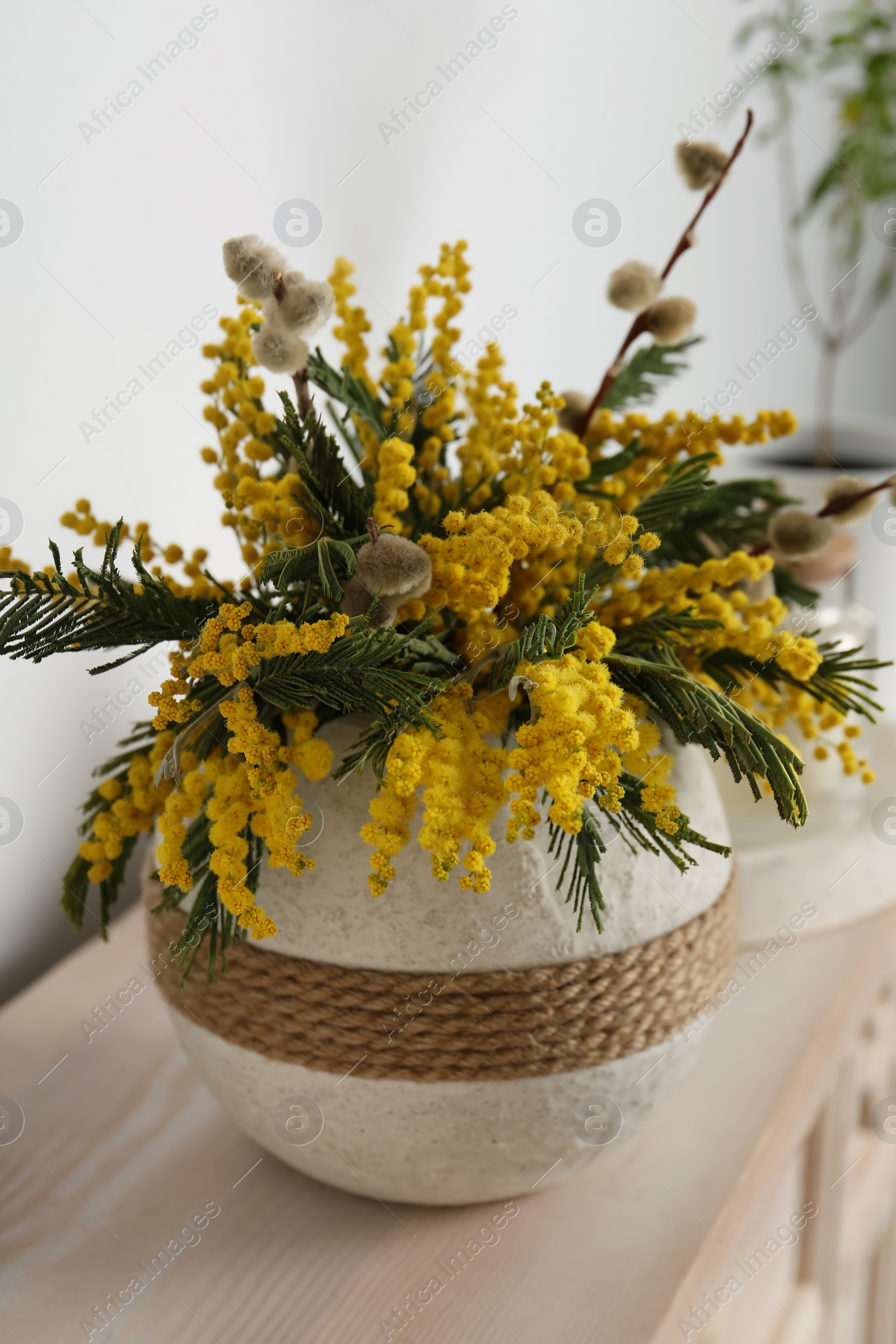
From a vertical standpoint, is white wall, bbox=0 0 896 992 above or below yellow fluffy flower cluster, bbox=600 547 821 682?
above

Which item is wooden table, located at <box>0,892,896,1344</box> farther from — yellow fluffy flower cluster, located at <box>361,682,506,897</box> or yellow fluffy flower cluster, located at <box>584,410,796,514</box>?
yellow fluffy flower cluster, located at <box>584,410,796,514</box>

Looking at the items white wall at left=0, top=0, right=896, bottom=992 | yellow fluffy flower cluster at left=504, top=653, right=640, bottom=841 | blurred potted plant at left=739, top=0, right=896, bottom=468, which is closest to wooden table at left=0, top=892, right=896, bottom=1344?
white wall at left=0, top=0, right=896, bottom=992

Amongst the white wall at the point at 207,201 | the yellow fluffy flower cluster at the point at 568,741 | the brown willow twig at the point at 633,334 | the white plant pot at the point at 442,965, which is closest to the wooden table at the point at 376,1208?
the white plant pot at the point at 442,965

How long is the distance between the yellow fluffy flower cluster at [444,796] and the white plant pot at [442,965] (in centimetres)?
4

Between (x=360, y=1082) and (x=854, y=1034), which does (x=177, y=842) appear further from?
(x=854, y=1034)

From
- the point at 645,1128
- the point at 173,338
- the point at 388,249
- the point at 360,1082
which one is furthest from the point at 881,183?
the point at 360,1082

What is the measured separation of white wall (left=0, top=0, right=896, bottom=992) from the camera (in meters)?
0.65

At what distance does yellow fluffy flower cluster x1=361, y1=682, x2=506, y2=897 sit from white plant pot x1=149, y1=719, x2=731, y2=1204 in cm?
4

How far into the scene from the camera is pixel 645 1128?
62 centimetres

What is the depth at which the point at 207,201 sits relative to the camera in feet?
2.43

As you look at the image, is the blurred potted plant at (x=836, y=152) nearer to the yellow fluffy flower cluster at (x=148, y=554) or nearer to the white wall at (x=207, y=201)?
the white wall at (x=207, y=201)

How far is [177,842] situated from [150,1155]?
0.27 m

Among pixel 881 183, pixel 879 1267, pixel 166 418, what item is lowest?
pixel 879 1267

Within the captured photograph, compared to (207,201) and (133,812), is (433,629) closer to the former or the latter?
(133,812)
